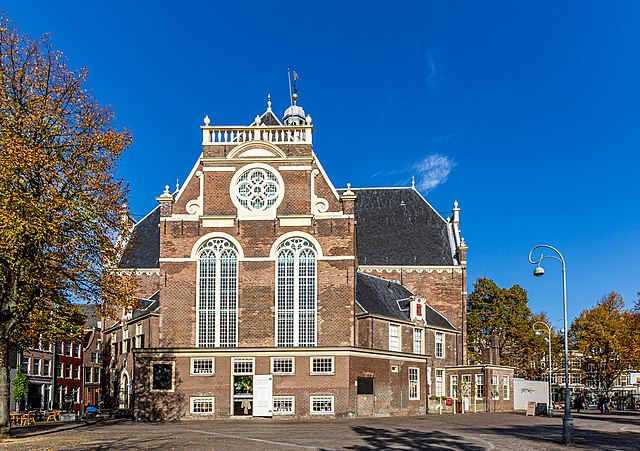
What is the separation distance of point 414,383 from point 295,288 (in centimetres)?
1097

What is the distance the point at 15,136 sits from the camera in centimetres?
2389

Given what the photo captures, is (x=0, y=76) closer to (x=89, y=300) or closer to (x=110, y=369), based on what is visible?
(x=89, y=300)

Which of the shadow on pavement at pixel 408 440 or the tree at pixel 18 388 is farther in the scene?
the tree at pixel 18 388

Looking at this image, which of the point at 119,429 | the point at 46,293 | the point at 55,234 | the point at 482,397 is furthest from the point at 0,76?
the point at 482,397

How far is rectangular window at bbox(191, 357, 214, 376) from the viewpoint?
38.2 m

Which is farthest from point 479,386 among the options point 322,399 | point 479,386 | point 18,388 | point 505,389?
point 18,388

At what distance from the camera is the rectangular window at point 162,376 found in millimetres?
37969

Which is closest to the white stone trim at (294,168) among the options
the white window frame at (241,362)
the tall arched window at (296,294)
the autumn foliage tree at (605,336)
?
the tall arched window at (296,294)

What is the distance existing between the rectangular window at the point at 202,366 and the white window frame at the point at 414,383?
43.8ft

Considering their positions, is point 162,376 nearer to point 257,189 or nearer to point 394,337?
point 257,189

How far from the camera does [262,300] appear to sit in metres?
40.4

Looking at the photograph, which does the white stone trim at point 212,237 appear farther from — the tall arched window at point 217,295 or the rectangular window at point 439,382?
the rectangular window at point 439,382

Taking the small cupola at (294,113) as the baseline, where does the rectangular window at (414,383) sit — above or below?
below

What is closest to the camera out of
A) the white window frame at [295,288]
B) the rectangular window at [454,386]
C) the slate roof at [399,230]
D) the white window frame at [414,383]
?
the white window frame at [295,288]
